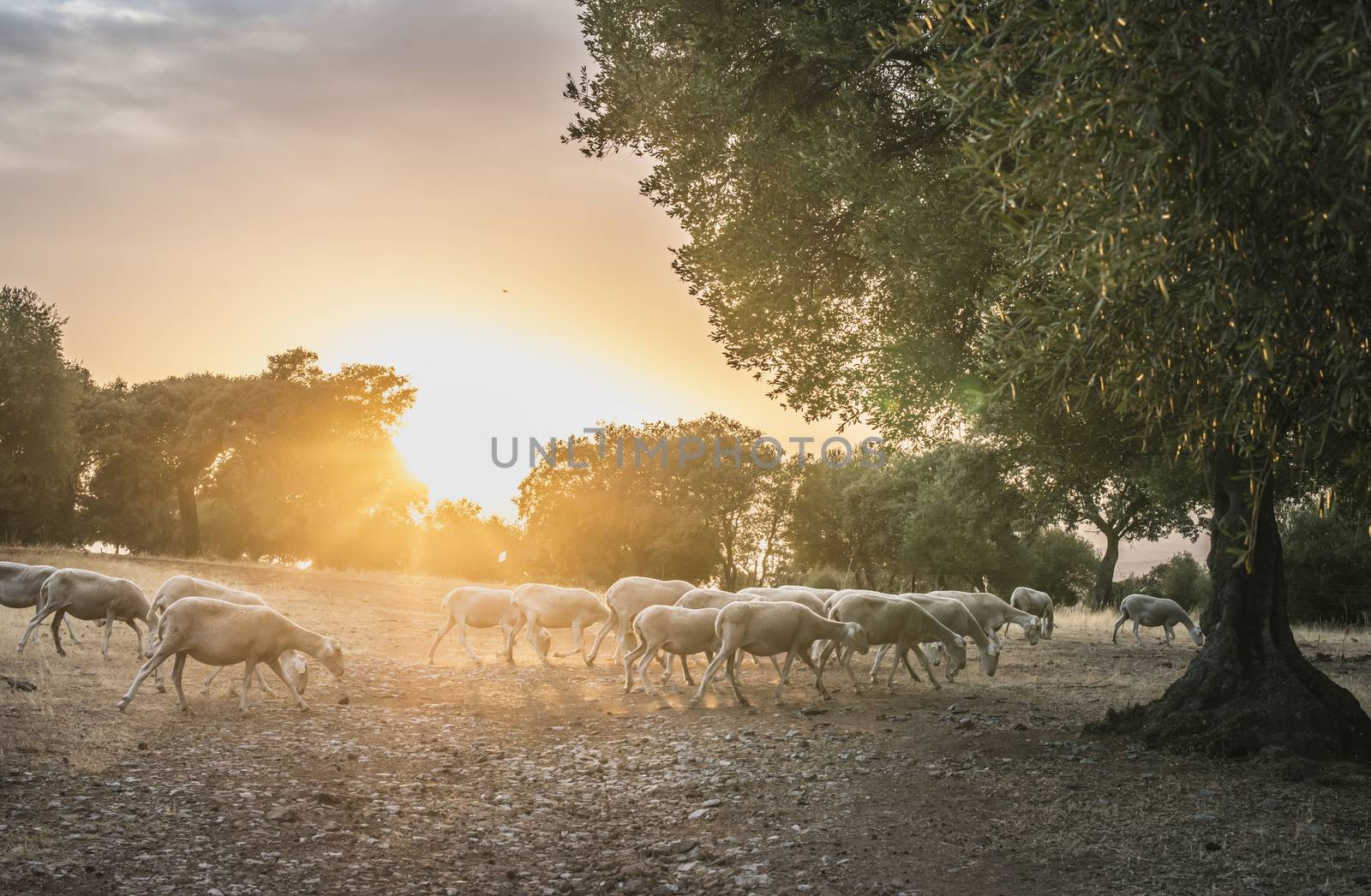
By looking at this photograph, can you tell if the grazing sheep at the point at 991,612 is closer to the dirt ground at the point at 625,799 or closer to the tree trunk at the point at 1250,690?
the dirt ground at the point at 625,799

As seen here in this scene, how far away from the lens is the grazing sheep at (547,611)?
2056 cm

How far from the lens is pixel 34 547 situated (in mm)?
36750

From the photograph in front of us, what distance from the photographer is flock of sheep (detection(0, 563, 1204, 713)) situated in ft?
44.3

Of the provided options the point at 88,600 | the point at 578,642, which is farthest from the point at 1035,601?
the point at 88,600

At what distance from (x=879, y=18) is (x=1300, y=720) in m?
9.58

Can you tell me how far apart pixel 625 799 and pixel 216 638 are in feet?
22.2

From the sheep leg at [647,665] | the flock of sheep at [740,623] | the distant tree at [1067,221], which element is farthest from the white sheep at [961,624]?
the sheep leg at [647,665]

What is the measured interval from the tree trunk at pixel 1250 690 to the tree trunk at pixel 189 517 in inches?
1916

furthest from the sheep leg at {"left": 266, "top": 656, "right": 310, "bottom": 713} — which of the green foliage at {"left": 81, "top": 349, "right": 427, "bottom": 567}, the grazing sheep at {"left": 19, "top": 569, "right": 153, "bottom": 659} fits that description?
the green foliage at {"left": 81, "top": 349, "right": 427, "bottom": 567}

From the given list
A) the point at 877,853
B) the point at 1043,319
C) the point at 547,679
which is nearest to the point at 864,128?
the point at 1043,319

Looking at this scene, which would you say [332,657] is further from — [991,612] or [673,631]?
[991,612]

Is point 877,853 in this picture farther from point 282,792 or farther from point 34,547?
point 34,547

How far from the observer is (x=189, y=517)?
50.9 m

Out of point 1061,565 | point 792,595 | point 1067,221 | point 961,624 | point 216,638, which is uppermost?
point 1067,221
